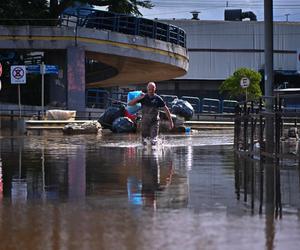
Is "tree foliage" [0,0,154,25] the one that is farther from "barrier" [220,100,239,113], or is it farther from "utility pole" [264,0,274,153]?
"utility pole" [264,0,274,153]

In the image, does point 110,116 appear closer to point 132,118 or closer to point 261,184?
point 132,118

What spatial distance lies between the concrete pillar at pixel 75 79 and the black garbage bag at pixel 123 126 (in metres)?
11.4

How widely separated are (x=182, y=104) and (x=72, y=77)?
9856 millimetres

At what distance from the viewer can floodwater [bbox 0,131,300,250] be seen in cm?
566

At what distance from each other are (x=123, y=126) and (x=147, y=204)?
18.5m

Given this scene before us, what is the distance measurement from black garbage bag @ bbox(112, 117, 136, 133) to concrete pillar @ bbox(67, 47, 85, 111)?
1136 centimetres

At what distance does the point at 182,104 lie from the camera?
1170 inches

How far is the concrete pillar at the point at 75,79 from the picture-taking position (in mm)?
36875

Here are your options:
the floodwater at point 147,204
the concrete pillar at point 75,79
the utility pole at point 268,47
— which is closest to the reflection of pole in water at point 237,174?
the floodwater at point 147,204

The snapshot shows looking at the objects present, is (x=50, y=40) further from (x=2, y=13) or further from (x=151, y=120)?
(x=151, y=120)

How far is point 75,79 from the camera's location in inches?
1476

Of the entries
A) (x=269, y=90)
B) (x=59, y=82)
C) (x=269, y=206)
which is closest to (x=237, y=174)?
(x=269, y=90)

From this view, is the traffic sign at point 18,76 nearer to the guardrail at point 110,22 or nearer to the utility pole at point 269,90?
the guardrail at point 110,22

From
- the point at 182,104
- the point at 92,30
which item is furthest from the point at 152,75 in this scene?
the point at 182,104
